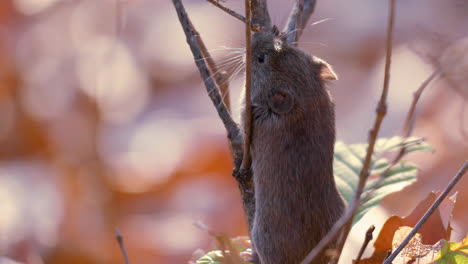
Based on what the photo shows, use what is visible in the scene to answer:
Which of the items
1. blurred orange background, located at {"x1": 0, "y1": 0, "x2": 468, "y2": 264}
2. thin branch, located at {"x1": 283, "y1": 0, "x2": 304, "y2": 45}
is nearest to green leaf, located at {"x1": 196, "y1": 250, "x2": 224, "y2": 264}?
thin branch, located at {"x1": 283, "y1": 0, "x2": 304, "y2": 45}

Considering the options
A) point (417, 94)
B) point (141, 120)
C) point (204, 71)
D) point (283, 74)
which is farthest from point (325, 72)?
point (141, 120)

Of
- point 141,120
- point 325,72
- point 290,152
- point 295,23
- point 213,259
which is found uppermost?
point 295,23

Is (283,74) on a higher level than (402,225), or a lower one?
higher

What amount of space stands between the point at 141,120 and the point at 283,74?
58.5 inches

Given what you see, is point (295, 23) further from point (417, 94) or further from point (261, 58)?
point (417, 94)

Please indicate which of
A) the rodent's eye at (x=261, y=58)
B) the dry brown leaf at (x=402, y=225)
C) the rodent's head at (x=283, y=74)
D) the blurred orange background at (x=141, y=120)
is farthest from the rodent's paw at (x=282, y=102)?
the blurred orange background at (x=141, y=120)

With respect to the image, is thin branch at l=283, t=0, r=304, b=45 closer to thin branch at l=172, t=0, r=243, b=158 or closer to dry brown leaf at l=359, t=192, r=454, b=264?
thin branch at l=172, t=0, r=243, b=158

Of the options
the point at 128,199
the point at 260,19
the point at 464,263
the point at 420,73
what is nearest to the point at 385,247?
the point at 464,263

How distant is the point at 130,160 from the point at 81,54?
0.57 meters

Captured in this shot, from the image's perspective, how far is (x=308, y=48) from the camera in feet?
9.50

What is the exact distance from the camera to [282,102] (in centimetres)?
133

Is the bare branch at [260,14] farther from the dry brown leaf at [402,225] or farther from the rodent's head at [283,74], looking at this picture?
the dry brown leaf at [402,225]

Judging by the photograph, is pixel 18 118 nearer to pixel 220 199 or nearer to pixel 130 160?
pixel 130 160

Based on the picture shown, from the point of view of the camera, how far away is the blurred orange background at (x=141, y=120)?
7.49ft
